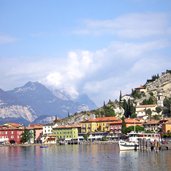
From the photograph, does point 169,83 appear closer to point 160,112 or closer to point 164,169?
point 160,112

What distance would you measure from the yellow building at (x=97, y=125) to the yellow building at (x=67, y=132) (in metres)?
2.75

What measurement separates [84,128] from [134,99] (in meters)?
25.1

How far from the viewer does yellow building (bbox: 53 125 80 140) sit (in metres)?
179

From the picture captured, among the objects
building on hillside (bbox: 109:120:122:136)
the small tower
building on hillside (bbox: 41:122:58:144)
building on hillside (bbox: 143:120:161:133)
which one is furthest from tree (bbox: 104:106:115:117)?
building on hillside (bbox: 143:120:161:133)

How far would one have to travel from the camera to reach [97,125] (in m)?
175

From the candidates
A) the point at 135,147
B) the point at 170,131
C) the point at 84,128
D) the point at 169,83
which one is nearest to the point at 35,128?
the point at 84,128

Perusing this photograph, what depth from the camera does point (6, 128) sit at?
194 meters

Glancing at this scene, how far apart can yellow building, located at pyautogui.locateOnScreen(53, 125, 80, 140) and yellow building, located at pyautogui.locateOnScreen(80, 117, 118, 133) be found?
2.75 meters

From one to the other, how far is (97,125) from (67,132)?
12712 millimetres

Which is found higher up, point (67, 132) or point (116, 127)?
point (116, 127)

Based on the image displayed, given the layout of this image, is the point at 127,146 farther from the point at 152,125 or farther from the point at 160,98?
the point at 160,98

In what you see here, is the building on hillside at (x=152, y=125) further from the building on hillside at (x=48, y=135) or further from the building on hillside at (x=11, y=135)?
the building on hillside at (x=11, y=135)

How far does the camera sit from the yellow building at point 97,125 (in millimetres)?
171050

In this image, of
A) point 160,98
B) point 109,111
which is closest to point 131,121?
point 109,111
